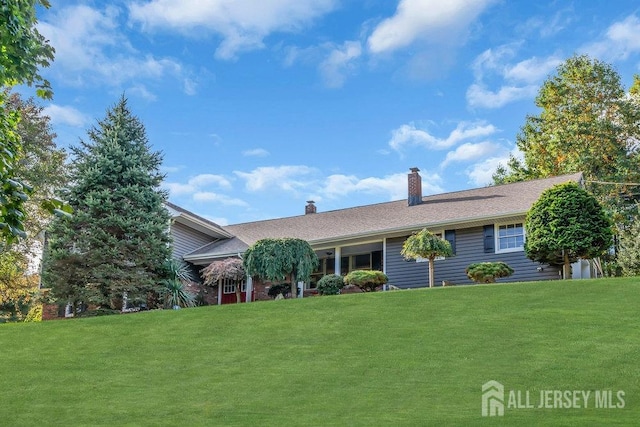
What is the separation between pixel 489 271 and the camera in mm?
23312

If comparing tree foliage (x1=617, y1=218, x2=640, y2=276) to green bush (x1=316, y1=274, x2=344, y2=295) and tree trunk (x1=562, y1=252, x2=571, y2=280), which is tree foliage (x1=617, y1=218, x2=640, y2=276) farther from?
green bush (x1=316, y1=274, x2=344, y2=295)

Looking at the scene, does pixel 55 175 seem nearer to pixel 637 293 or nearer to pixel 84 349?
pixel 84 349

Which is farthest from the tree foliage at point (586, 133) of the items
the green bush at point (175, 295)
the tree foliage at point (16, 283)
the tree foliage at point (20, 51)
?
the tree foliage at point (20, 51)

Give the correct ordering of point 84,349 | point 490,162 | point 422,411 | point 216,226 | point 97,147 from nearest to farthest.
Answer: point 422,411
point 84,349
point 97,147
point 216,226
point 490,162

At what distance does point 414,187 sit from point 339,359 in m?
18.1

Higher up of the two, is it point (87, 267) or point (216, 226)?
point (216, 226)

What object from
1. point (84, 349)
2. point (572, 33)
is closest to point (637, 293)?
point (84, 349)

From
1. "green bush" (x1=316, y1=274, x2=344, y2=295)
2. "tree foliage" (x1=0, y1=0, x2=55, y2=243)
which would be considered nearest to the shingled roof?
"green bush" (x1=316, y1=274, x2=344, y2=295)

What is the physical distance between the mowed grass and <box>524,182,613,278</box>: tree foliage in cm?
234

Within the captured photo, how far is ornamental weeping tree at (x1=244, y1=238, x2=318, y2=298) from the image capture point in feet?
80.5

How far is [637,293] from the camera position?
54.7 ft

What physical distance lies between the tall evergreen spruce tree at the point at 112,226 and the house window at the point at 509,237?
12.5m

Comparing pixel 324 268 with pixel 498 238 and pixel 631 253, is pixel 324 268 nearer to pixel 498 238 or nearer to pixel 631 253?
pixel 498 238

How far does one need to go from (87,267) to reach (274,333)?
10.8 m
